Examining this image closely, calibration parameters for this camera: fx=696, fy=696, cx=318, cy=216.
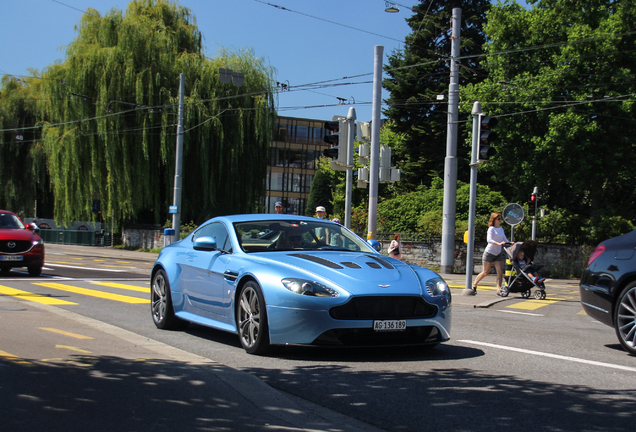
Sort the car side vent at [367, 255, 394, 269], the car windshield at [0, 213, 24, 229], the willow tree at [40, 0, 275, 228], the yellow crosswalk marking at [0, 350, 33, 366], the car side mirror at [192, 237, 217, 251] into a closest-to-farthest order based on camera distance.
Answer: the yellow crosswalk marking at [0, 350, 33, 366] → the car side vent at [367, 255, 394, 269] → the car side mirror at [192, 237, 217, 251] → the car windshield at [0, 213, 24, 229] → the willow tree at [40, 0, 275, 228]

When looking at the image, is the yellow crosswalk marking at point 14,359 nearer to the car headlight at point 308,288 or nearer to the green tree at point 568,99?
the car headlight at point 308,288

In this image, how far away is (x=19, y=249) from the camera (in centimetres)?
1653

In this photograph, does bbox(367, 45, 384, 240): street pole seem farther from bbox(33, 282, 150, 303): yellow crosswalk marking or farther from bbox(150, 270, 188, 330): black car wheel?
bbox(150, 270, 188, 330): black car wheel

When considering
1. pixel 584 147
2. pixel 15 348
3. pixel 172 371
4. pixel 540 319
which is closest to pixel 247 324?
pixel 172 371

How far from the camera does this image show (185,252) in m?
8.32

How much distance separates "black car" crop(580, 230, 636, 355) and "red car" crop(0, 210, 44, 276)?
511 inches

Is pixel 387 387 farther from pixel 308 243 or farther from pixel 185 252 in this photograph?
pixel 185 252

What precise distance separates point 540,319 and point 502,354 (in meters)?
4.34

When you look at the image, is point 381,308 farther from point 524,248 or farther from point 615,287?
point 524,248

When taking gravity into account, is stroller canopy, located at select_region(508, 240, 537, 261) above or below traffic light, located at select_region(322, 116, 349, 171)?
below

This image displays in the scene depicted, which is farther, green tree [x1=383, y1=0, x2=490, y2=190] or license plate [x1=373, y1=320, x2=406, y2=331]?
green tree [x1=383, y1=0, x2=490, y2=190]

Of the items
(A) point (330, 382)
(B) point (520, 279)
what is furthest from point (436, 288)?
(B) point (520, 279)

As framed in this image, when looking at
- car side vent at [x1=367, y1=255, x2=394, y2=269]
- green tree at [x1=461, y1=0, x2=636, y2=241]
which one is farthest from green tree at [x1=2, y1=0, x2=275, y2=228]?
car side vent at [x1=367, y1=255, x2=394, y2=269]

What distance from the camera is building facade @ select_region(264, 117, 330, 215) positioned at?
78625 millimetres
